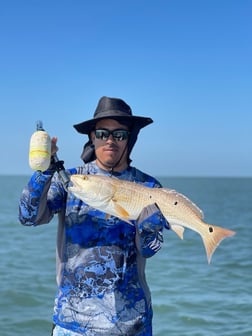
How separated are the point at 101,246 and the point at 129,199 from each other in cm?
43

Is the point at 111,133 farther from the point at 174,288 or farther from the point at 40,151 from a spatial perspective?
the point at 174,288

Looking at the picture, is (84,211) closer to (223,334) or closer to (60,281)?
(60,281)

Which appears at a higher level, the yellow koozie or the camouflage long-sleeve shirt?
the yellow koozie

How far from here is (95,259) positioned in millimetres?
3943

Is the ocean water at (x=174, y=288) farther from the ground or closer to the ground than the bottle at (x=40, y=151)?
closer to the ground

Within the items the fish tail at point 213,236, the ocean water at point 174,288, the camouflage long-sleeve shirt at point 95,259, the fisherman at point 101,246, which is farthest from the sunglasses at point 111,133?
the ocean water at point 174,288

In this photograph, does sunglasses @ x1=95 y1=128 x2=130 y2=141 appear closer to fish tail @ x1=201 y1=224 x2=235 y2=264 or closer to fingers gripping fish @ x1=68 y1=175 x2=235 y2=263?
fingers gripping fish @ x1=68 y1=175 x2=235 y2=263

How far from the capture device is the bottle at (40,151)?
12.3 feet

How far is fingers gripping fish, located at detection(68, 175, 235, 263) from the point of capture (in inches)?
154

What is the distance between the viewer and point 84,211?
4078mm

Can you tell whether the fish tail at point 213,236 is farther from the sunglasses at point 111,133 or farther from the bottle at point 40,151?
the bottle at point 40,151

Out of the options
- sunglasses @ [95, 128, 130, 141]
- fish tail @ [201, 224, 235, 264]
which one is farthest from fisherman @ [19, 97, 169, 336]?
fish tail @ [201, 224, 235, 264]

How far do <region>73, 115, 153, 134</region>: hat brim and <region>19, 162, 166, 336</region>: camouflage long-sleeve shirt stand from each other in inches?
21.3

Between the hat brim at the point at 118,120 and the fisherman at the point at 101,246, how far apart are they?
0.6 inches
